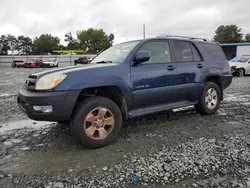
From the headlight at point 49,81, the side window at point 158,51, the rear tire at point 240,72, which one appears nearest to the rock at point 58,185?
the headlight at point 49,81

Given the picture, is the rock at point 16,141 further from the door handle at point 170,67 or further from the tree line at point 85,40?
the tree line at point 85,40

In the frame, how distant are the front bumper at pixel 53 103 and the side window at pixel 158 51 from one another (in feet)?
5.34

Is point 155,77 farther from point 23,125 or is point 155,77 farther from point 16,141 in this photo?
point 23,125

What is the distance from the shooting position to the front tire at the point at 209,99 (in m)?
4.95

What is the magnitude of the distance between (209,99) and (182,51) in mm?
1362

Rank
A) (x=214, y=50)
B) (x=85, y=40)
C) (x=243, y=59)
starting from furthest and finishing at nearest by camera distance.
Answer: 1. (x=85, y=40)
2. (x=243, y=59)
3. (x=214, y=50)

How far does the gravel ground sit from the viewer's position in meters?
2.52

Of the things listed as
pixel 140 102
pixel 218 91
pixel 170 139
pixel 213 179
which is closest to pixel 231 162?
pixel 213 179

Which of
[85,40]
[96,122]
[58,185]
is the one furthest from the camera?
[85,40]

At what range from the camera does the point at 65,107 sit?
3.14 metres

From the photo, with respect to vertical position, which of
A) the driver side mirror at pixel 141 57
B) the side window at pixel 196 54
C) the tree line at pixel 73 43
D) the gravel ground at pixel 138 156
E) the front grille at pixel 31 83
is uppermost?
the tree line at pixel 73 43

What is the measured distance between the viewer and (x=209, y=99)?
16.8 ft

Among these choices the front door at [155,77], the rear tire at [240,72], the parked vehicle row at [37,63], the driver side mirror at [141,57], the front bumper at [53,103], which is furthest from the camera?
the parked vehicle row at [37,63]

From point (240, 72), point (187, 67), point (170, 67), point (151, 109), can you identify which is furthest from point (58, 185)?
point (240, 72)
